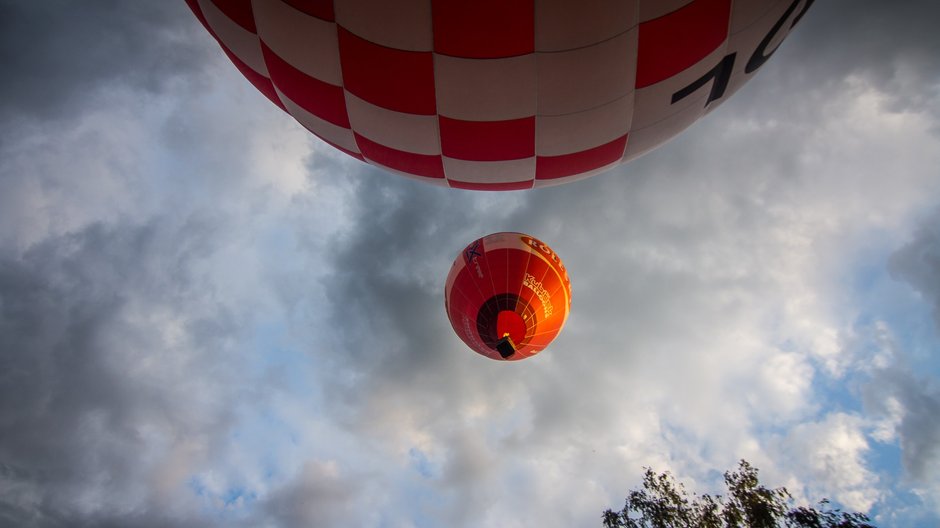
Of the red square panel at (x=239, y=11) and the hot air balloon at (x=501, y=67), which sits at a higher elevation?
the hot air balloon at (x=501, y=67)

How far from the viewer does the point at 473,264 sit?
29.2 feet

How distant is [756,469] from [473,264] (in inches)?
401

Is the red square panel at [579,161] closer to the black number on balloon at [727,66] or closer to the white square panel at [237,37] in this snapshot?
the black number on balloon at [727,66]

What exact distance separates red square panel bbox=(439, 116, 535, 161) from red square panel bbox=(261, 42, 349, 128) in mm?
1053

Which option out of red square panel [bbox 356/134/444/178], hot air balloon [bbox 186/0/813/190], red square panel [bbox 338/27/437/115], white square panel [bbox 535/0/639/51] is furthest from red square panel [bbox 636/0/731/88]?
red square panel [bbox 356/134/444/178]

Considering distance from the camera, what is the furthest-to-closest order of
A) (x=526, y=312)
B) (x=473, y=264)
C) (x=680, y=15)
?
(x=473, y=264), (x=526, y=312), (x=680, y=15)

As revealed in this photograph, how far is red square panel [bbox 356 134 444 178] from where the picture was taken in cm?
413

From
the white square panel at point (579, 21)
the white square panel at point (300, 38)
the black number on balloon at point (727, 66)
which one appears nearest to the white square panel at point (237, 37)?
the white square panel at point (300, 38)

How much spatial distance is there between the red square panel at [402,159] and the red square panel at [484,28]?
1.26 m

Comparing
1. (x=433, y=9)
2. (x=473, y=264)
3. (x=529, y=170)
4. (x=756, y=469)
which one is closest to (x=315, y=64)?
(x=433, y=9)

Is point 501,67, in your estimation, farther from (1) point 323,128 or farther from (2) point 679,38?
(1) point 323,128

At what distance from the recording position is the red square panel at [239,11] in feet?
11.5

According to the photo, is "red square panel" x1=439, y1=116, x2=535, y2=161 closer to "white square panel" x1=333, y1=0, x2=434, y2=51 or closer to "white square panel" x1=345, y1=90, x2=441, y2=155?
"white square panel" x1=345, y1=90, x2=441, y2=155

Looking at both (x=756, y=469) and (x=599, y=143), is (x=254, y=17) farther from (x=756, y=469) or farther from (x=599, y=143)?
(x=756, y=469)
